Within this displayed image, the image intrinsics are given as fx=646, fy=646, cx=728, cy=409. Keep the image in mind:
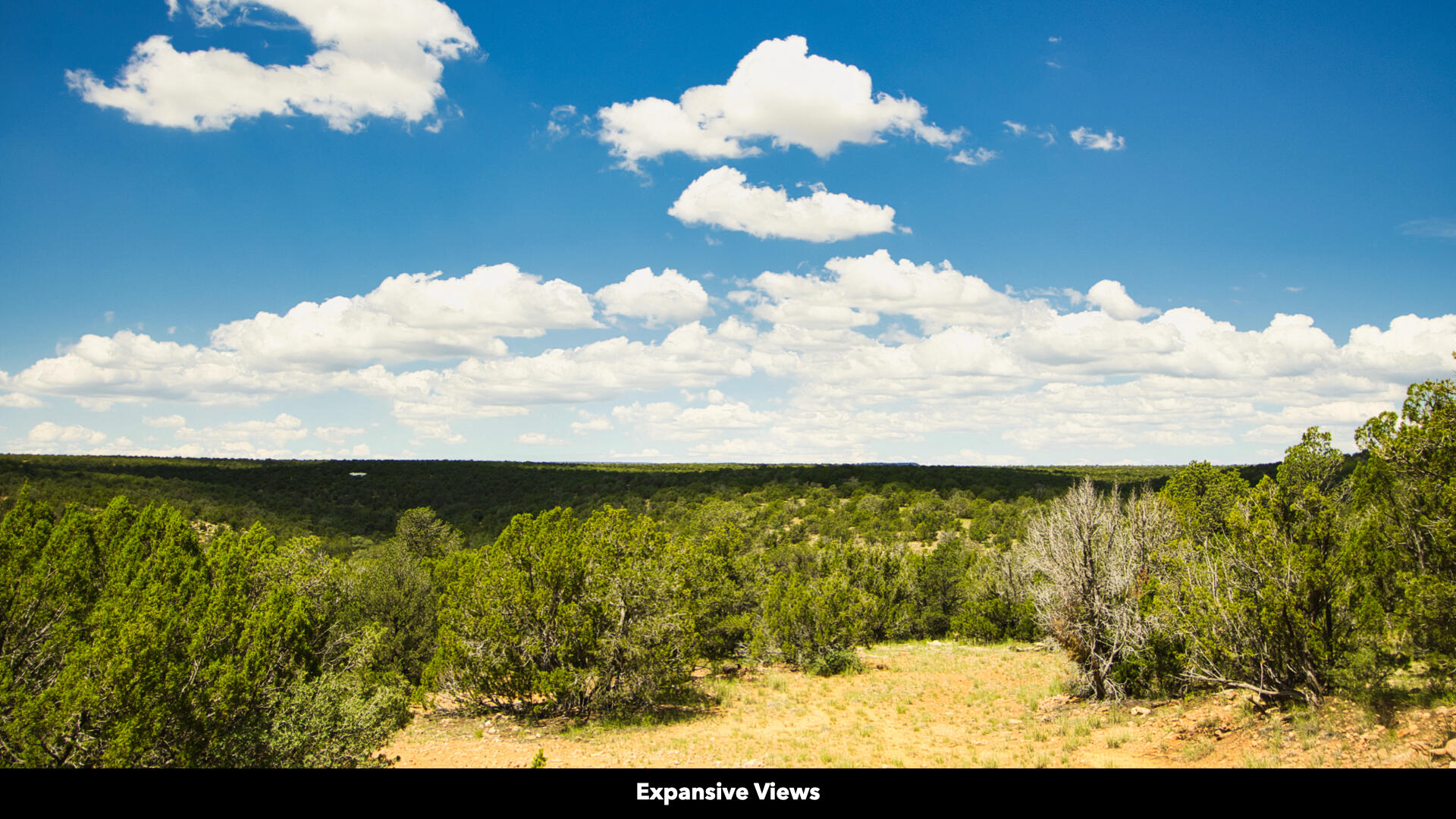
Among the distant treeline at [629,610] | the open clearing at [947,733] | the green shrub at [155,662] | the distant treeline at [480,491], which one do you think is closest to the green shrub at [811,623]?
the distant treeline at [629,610]


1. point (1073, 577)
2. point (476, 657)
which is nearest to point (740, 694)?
point (476, 657)

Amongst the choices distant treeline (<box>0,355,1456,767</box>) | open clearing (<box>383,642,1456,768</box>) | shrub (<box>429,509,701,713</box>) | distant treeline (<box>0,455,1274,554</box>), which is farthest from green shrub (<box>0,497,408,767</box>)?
distant treeline (<box>0,455,1274,554</box>)

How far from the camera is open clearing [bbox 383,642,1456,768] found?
12.0 m

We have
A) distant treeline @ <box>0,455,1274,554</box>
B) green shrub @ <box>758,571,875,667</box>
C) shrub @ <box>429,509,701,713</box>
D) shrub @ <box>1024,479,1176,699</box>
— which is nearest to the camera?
shrub @ <box>1024,479,1176,699</box>

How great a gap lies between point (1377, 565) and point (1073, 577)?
21.3ft

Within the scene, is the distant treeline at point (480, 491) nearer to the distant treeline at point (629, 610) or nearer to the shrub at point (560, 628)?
the distant treeline at point (629, 610)

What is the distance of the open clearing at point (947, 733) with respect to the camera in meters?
12.0

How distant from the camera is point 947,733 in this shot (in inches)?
706

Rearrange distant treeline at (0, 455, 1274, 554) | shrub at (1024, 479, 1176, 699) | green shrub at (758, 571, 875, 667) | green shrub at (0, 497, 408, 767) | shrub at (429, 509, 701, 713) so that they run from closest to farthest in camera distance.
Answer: green shrub at (0, 497, 408, 767), shrub at (1024, 479, 1176, 699), shrub at (429, 509, 701, 713), green shrub at (758, 571, 875, 667), distant treeline at (0, 455, 1274, 554)

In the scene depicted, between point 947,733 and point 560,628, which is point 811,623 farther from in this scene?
point 560,628

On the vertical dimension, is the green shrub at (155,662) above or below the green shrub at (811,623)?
above

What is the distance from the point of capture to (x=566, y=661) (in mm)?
21047

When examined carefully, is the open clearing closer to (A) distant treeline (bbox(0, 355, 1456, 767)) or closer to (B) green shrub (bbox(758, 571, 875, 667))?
(A) distant treeline (bbox(0, 355, 1456, 767))

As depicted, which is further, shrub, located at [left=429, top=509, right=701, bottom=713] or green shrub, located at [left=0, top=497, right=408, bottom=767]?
shrub, located at [left=429, top=509, right=701, bottom=713]
